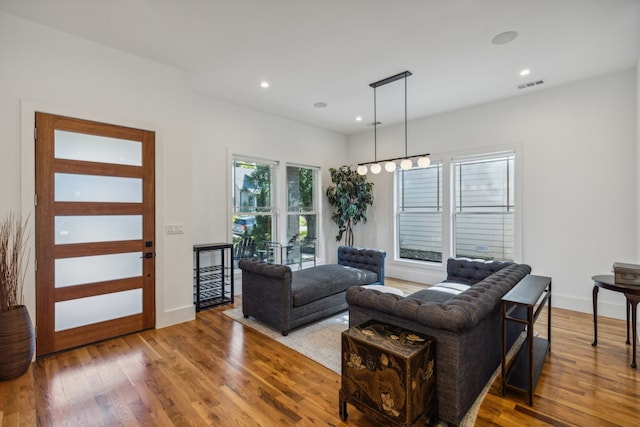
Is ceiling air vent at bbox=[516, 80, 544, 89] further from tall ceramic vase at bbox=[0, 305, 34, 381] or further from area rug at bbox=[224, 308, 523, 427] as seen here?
tall ceramic vase at bbox=[0, 305, 34, 381]

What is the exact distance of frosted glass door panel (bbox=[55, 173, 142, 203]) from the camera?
10.3 feet

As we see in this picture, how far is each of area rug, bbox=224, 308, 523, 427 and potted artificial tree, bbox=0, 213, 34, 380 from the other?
80.6 inches

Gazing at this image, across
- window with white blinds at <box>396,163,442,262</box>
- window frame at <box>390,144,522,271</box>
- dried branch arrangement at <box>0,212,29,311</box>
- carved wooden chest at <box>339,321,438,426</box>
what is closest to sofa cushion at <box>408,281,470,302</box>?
carved wooden chest at <box>339,321,438,426</box>

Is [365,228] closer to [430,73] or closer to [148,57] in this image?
[430,73]

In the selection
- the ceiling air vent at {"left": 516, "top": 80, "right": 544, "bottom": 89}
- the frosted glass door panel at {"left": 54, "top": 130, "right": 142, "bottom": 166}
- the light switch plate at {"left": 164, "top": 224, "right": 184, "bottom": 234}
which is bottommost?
the light switch plate at {"left": 164, "top": 224, "right": 184, "bottom": 234}

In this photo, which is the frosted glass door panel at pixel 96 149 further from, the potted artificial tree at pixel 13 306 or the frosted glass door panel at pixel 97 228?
the potted artificial tree at pixel 13 306

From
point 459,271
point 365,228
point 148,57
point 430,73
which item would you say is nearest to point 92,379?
point 148,57

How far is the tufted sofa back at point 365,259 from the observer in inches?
193

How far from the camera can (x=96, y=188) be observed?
3.34 meters

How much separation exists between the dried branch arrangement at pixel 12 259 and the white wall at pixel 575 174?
6.18 meters

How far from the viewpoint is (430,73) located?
156 inches

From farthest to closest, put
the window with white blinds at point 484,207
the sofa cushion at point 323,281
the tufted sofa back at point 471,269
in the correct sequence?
the window with white blinds at point 484,207, the tufted sofa back at point 471,269, the sofa cushion at point 323,281

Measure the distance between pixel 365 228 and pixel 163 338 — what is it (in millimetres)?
4600

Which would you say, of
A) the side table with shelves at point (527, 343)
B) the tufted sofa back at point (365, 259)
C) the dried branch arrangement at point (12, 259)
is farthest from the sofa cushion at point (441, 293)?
the dried branch arrangement at point (12, 259)
